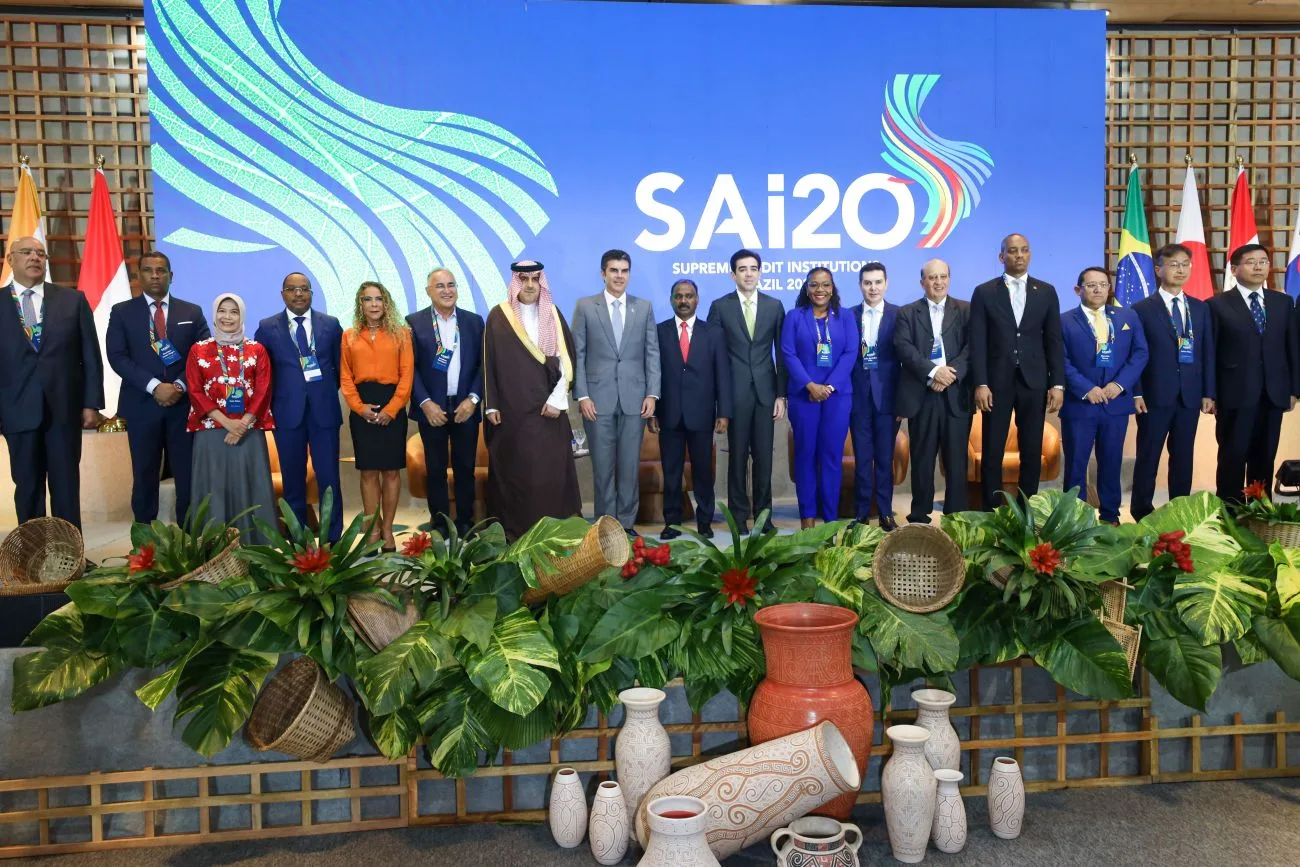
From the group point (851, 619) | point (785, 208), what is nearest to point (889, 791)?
point (851, 619)

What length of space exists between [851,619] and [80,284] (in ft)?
19.6

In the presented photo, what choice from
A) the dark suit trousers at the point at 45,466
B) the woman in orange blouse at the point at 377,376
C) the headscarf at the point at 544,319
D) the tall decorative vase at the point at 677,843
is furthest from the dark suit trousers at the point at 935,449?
the dark suit trousers at the point at 45,466

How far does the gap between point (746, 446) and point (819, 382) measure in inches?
18.4

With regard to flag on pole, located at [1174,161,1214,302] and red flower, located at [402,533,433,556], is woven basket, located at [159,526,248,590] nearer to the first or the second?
red flower, located at [402,533,433,556]

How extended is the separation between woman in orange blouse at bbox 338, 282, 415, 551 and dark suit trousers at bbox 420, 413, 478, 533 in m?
0.21

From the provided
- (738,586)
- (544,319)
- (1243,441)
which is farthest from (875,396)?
(738,586)

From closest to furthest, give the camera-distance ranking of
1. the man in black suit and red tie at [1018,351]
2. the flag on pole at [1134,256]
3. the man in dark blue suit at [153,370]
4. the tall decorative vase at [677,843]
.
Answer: the tall decorative vase at [677,843] → the man in dark blue suit at [153,370] → the man in black suit and red tie at [1018,351] → the flag on pole at [1134,256]

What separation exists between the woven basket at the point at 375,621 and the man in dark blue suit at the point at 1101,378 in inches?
142

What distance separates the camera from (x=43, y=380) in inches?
170

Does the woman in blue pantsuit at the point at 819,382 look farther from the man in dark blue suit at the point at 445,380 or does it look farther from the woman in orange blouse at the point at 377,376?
the woman in orange blouse at the point at 377,376

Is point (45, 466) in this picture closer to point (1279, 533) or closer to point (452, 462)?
point (452, 462)

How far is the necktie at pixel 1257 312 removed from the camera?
16.4 ft

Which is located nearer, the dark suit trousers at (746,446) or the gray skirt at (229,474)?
the gray skirt at (229,474)

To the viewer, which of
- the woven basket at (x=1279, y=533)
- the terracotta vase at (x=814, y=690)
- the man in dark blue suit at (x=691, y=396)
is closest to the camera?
the terracotta vase at (x=814, y=690)
